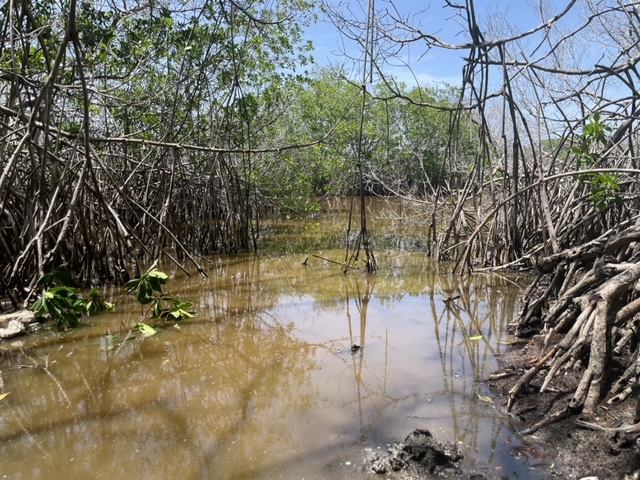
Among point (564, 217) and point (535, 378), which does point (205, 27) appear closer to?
point (564, 217)

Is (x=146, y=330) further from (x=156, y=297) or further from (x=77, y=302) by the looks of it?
(x=77, y=302)

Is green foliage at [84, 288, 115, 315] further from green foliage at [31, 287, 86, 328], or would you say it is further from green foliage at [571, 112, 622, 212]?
green foliage at [571, 112, 622, 212]

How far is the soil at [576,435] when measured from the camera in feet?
6.18

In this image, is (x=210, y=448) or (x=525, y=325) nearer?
(x=210, y=448)

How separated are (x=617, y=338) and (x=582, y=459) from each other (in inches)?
36.2

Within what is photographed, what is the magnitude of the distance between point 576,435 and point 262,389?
1572 millimetres

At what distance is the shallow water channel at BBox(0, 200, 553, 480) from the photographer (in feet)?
7.11

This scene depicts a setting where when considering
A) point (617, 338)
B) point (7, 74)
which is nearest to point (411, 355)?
point (617, 338)

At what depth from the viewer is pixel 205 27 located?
22.0 ft

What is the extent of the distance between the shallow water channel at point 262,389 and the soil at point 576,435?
10 cm

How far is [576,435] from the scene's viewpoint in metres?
2.12

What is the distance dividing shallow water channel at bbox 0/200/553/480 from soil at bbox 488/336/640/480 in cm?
10

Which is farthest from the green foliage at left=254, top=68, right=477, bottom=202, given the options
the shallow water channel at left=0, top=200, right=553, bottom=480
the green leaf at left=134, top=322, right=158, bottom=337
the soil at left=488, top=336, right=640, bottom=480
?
the soil at left=488, top=336, right=640, bottom=480

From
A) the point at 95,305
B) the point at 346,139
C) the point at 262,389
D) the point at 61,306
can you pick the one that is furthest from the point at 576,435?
the point at 346,139
